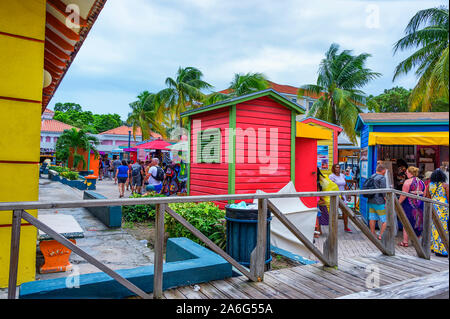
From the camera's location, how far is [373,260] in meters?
4.75

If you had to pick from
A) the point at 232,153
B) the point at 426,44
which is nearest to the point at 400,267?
the point at 232,153

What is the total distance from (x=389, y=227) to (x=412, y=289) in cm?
143

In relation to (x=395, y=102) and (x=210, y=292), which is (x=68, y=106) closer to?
(x=395, y=102)

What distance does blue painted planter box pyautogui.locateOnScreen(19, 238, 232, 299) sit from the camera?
9.07ft

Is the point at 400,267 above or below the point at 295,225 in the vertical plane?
below

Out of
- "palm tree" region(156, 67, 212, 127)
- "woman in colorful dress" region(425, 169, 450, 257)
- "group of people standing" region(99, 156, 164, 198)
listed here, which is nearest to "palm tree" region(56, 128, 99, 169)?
"group of people standing" region(99, 156, 164, 198)

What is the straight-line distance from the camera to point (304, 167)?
9617 mm

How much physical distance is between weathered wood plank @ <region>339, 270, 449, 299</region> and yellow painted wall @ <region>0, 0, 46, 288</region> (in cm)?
355

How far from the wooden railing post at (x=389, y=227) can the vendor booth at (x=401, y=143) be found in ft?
12.3

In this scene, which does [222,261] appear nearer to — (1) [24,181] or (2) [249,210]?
(2) [249,210]

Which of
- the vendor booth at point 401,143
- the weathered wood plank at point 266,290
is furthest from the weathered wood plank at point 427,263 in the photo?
the vendor booth at point 401,143

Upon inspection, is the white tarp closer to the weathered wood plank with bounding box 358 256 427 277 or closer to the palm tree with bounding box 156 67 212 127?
the weathered wood plank with bounding box 358 256 427 277

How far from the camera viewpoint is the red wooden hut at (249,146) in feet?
25.8
